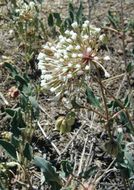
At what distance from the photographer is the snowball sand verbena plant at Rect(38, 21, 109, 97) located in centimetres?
195

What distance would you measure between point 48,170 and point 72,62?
61 centimetres

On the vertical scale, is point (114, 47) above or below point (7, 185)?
above

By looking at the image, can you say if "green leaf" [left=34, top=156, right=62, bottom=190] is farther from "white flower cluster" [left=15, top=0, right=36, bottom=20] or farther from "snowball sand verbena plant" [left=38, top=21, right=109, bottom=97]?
"white flower cluster" [left=15, top=0, right=36, bottom=20]

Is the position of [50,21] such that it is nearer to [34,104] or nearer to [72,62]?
[34,104]

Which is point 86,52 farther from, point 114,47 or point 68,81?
point 114,47

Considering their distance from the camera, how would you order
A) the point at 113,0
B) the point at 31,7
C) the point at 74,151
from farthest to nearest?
the point at 113,0, the point at 31,7, the point at 74,151

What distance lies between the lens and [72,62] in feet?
6.40

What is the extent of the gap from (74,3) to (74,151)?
1.59 meters

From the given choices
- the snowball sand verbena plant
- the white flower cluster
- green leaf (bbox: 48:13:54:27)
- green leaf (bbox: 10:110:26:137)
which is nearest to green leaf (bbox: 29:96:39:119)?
green leaf (bbox: 10:110:26:137)

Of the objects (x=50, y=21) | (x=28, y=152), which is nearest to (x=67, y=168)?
(x=28, y=152)

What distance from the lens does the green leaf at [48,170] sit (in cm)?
228

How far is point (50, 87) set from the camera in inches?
78.7

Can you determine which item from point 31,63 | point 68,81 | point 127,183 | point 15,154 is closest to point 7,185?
point 15,154

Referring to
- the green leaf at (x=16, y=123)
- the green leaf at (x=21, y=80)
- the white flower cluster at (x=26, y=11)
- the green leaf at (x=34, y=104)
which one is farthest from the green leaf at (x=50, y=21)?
the green leaf at (x=16, y=123)
